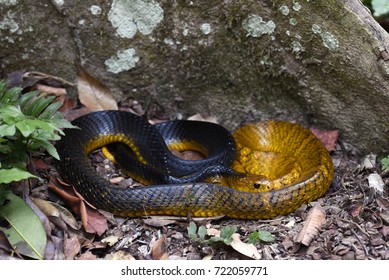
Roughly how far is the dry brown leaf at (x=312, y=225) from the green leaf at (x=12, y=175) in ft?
7.56

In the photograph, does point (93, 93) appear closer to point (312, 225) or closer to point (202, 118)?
point (202, 118)

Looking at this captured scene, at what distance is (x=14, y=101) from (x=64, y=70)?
5.04 ft

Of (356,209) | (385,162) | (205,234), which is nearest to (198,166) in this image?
(205,234)

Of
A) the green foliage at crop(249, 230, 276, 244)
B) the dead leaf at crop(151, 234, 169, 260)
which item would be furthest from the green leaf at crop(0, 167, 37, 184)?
the green foliage at crop(249, 230, 276, 244)

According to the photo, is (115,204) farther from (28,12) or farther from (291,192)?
(28,12)

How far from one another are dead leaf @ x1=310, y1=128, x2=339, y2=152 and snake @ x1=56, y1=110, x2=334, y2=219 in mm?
208

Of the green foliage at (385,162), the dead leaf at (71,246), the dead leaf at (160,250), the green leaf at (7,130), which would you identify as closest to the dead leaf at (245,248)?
the dead leaf at (160,250)

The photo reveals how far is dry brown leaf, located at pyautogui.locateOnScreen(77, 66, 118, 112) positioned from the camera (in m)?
6.73

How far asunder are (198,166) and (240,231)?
1.01 meters

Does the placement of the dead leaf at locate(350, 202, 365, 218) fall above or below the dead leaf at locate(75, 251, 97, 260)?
above

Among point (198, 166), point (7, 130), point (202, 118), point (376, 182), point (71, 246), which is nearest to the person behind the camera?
point (7, 130)

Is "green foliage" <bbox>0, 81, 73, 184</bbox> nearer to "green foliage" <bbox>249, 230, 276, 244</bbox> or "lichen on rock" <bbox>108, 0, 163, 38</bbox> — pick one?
"lichen on rock" <bbox>108, 0, 163, 38</bbox>

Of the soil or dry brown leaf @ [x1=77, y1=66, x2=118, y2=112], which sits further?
dry brown leaf @ [x1=77, y1=66, x2=118, y2=112]

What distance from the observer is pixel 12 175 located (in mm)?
4711
